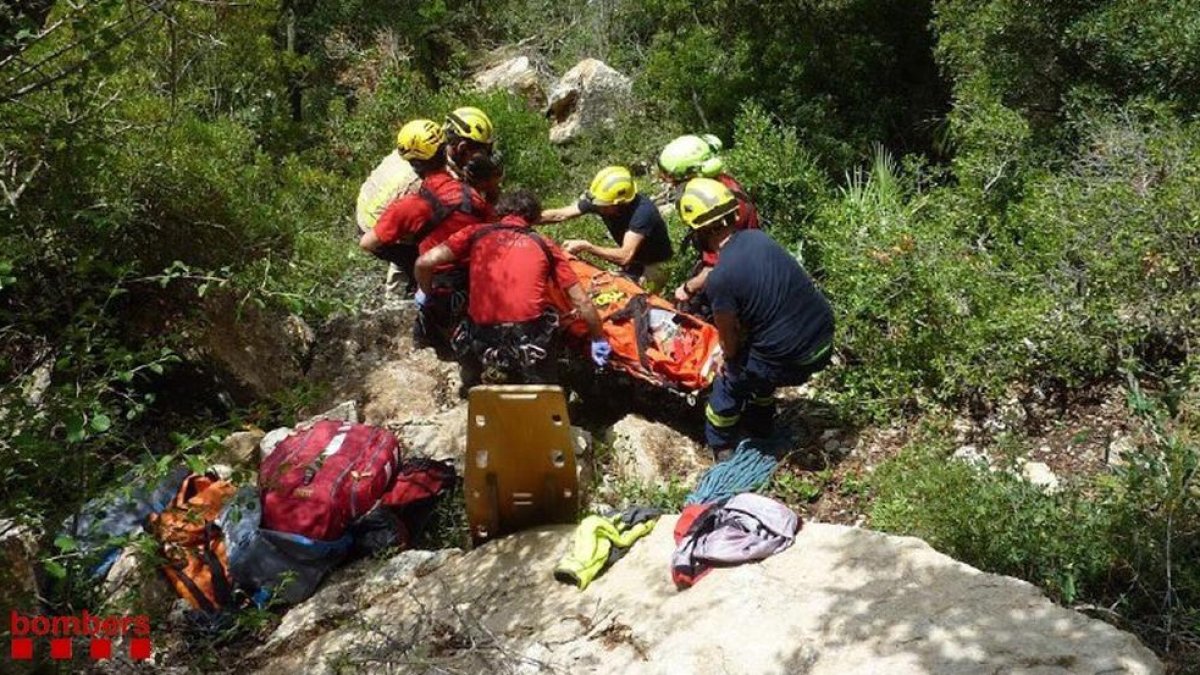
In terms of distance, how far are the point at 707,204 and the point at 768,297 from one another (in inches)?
21.6

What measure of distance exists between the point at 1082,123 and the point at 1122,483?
3.70 metres

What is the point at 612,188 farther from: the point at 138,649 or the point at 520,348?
the point at 138,649

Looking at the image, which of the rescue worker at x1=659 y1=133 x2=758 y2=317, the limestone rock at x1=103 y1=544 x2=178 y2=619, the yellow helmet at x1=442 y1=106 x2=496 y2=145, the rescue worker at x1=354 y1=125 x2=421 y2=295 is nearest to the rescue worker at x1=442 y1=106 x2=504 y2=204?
the yellow helmet at x1=442 y1=106 x2=496 y2=145

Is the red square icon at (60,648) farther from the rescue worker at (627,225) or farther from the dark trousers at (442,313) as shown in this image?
the rescue worker at (627,225)

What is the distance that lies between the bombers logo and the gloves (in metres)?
2.56

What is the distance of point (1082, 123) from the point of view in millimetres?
6594

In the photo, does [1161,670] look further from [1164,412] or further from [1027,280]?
[1027,280]

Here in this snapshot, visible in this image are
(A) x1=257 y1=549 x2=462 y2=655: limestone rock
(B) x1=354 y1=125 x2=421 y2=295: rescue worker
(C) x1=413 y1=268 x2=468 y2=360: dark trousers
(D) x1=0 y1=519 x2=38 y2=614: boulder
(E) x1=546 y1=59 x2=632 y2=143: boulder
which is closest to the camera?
(D) x1=0 y1=519 x2=38 y2=614: boulder

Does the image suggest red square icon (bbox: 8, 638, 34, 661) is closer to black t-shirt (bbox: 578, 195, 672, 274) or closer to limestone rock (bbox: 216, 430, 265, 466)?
limestone rock (bbox: 216, 430, 265, 466)

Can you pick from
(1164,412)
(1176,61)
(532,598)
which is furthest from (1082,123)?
(532,598)

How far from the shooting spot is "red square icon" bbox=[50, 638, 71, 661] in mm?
2930

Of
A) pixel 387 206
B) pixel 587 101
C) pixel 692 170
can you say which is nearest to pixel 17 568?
pixel 387 206

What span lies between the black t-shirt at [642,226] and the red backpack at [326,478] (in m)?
2.13

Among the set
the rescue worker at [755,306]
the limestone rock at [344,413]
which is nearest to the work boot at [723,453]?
the rescue worker at [755,306]
